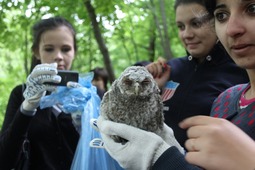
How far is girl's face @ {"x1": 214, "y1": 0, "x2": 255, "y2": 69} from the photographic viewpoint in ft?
3.10

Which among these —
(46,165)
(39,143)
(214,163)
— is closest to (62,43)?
(39,143)

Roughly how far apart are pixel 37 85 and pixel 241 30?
1.39m

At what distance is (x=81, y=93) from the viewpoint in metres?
1.82

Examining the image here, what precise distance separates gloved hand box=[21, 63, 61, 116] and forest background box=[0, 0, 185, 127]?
4.38 ft

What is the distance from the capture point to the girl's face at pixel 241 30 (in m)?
0.95

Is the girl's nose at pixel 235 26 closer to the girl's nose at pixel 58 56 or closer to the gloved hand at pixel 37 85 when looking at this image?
the gloved hand at pixel 37 85

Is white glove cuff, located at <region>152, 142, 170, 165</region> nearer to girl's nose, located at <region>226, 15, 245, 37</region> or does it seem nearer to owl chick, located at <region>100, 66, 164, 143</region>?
owl chick, located at <region>100, 66, 164, 143</region>

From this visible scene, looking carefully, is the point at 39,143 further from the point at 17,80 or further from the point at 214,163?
the point at 17,80

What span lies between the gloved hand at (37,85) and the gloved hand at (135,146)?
73 cm

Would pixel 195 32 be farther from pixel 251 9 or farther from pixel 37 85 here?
pixel 37 85

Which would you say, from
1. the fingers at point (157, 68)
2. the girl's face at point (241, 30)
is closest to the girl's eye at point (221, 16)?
the girl's face at point (241, 30)

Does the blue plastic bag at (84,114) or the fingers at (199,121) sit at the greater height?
the fingers at (199,121)

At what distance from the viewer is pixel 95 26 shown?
3178mm

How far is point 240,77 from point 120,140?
0.96 meters
